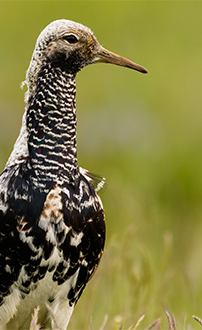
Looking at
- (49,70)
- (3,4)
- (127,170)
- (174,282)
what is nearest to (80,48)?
(49,70)

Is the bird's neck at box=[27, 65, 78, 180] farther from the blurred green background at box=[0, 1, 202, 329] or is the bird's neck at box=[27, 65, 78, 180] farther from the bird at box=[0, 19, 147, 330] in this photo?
the blurred green background at box=[0, 1, 202, 329]

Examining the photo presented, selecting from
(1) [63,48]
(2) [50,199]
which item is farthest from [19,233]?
(1) [63,48]

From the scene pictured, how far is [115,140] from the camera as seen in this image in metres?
8.19

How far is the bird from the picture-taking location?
3.55 meters

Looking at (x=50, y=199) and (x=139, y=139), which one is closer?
(x=50, y=199)

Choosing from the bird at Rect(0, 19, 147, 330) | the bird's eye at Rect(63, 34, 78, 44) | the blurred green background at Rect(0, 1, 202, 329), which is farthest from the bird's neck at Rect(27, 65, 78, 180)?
the blurred green background at Rect(0, 1, 202, 329)

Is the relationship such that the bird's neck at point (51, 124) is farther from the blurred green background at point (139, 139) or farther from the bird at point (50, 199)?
the blurred green background at point (139, 139)

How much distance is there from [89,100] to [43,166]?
19.9 feet

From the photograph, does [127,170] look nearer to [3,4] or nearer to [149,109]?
[149,109]

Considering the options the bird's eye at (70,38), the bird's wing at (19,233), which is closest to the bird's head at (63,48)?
the bird's eye at (70,38)

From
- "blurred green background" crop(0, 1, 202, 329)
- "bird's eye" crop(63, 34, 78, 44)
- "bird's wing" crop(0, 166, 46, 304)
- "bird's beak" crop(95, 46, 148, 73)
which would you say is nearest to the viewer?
"bird's wing" crop(0, 166, 46, 304)

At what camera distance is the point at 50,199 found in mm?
3578

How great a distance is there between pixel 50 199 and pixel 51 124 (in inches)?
15.8

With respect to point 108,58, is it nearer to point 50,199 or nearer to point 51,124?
point 51,124
